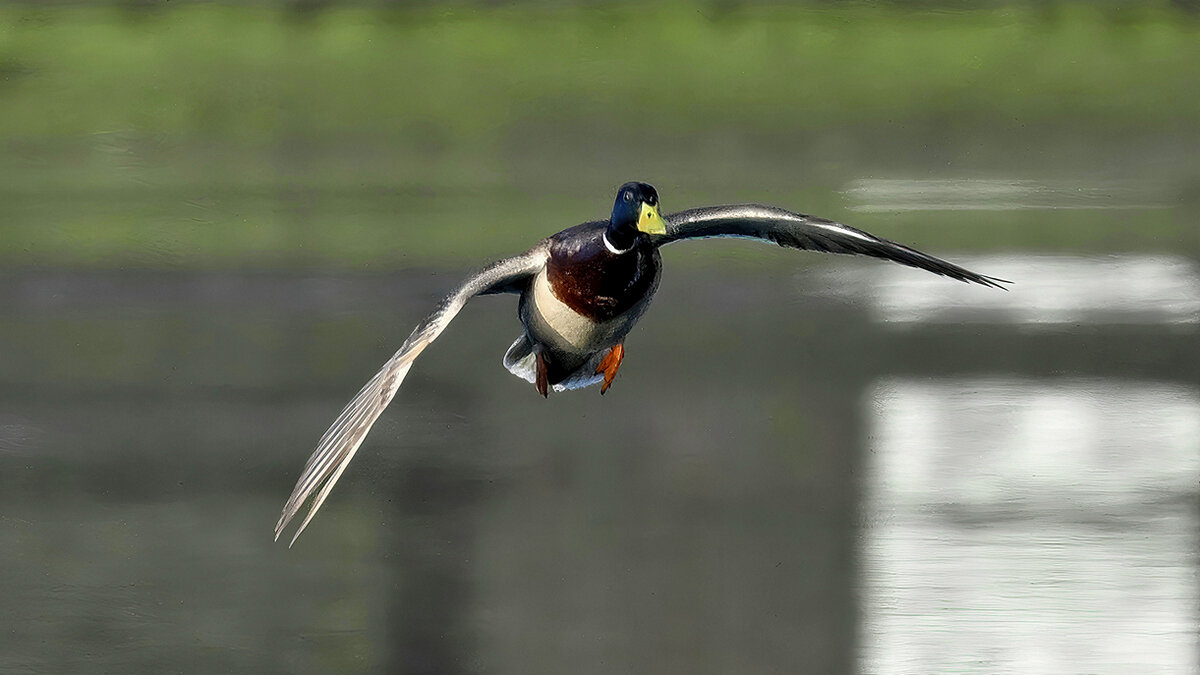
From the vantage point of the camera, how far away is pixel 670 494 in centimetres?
147

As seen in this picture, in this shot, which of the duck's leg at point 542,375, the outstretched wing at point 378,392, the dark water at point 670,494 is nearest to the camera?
the outstretched wing at point 378,392

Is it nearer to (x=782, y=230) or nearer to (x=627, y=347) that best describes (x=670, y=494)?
(x=627, y=347)

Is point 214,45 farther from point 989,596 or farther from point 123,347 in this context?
point 989,596

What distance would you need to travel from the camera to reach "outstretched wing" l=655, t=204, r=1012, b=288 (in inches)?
27.0

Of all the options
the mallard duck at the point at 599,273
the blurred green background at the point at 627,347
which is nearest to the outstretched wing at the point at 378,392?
the mallard duck at the point at 599,273

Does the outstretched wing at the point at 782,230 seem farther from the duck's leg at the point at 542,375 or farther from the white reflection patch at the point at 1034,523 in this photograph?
the white reflection patch at the point at 1034,523

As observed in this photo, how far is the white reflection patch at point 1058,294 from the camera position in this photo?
4.95 ft

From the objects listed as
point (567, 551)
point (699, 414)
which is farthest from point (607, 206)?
point (567, 551)

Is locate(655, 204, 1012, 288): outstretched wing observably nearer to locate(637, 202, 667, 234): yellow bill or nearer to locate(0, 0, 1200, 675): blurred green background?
locate(637, 202, 667, 234): yellow bill

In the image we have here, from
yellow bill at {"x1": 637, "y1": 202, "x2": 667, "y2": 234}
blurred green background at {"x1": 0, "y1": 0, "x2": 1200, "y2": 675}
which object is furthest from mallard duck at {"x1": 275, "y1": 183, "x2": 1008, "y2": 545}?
blurred green background at {"x1": 0, "y1": 0, "x2": 1200, "y2": 675}

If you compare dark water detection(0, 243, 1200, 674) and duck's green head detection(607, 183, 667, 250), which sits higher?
duck's green head detection(607, 183, 667, 250)

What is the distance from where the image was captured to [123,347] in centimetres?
154

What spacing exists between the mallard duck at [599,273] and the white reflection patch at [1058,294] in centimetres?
80

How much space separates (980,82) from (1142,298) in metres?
0.31
